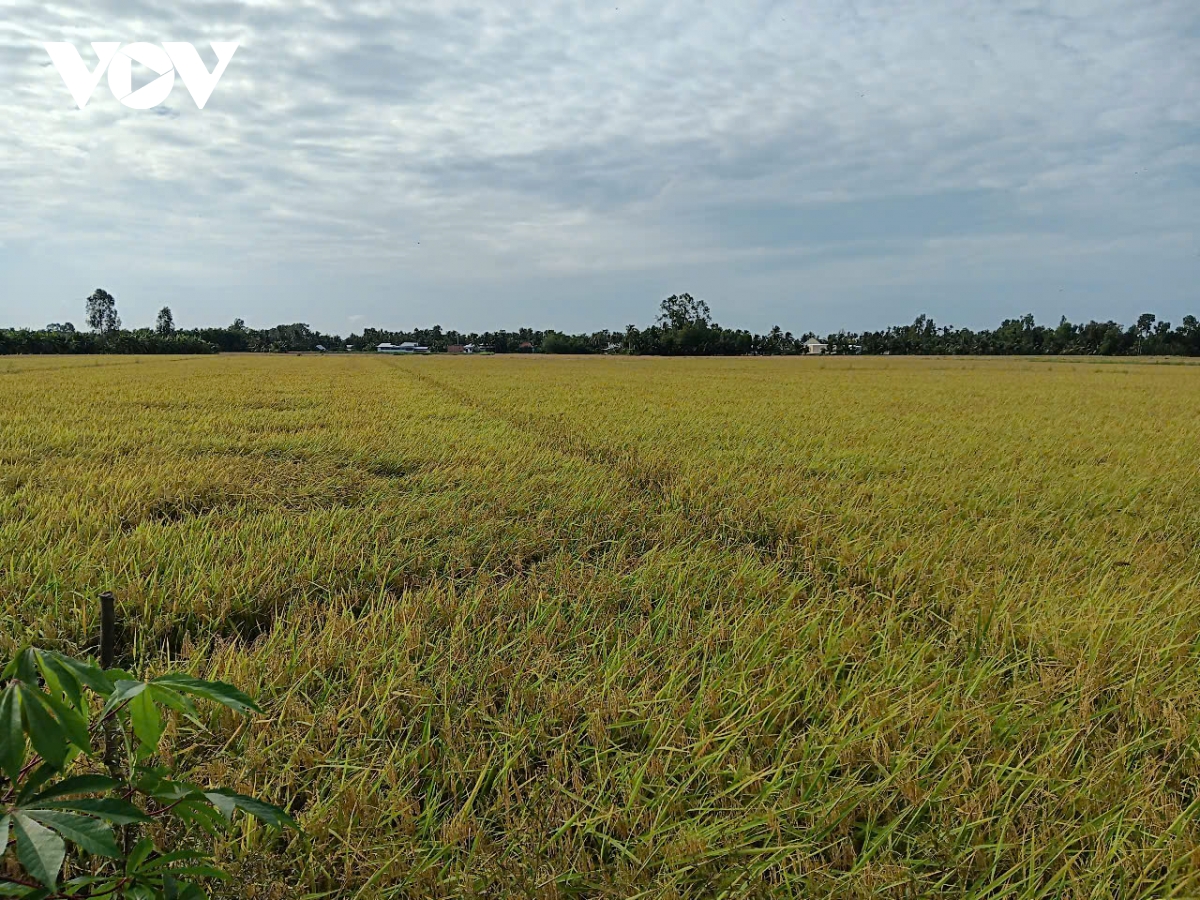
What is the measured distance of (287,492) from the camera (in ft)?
14.2

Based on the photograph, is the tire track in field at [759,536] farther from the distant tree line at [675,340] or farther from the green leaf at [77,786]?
the distant tree line at [675,340]

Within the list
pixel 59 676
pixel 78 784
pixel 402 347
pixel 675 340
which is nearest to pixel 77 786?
pixel 78 784

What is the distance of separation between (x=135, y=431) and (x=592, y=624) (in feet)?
20.7

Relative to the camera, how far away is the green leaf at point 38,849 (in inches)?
23.8

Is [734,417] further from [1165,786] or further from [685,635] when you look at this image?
[1165,786]

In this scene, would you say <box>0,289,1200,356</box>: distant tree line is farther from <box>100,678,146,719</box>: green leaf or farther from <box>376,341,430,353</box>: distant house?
<box>100,678,146,719</box>: green leaf

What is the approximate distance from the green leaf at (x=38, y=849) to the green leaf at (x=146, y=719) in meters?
0.11

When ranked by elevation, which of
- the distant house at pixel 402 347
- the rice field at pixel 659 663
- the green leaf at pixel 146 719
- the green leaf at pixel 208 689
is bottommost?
the rice field at pixel 659 663

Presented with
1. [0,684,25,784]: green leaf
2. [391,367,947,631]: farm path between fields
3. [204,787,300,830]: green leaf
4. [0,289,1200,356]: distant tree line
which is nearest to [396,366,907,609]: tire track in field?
[391,367,947,631]: farm path between fields

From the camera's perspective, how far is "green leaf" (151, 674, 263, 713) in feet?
2.46

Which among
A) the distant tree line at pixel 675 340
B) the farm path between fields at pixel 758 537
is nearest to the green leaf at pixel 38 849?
the farm path between fields at pixel 758 537

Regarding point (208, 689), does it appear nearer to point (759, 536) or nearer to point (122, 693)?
point (122, 693)

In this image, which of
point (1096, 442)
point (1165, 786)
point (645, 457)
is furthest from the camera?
point (1096, 442)

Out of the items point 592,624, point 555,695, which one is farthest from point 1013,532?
point 555,695
